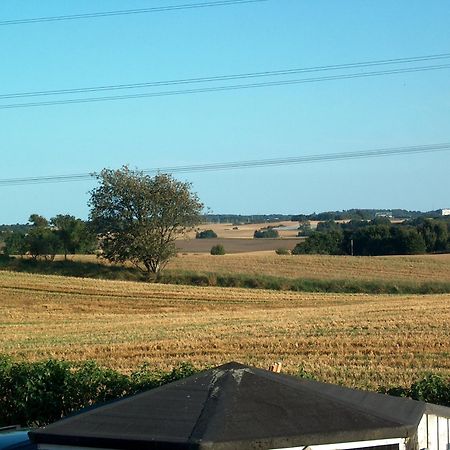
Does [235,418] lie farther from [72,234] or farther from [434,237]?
[434,237]

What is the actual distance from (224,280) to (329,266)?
955 centimetres

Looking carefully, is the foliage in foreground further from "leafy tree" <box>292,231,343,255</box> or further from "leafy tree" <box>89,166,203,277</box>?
"leafy tree" <box>292,231,343,255</box>

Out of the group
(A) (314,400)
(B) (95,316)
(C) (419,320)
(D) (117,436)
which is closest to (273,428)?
(A) (314,400)

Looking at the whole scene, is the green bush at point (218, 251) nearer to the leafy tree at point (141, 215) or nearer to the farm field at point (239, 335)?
the leafy tree at point (141, 215)

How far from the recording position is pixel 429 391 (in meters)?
9.84

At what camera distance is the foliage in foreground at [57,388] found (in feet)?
35.7

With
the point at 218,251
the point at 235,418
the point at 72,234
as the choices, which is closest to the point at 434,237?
the point at 218,251

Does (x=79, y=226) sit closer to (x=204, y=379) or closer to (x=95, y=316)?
(x=95, y=316)

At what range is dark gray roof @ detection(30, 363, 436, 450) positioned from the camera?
498 cm

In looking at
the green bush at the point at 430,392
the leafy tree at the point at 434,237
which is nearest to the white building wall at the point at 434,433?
the green bush at the point at 430,392

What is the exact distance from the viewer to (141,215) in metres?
62.0

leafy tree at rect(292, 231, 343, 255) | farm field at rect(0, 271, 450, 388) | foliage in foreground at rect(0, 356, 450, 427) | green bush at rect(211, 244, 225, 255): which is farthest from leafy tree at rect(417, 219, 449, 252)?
foliage in foreground at rect(0, 356, 450, 427)

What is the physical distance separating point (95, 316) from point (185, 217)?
2446cm

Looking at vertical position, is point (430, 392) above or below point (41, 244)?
below
